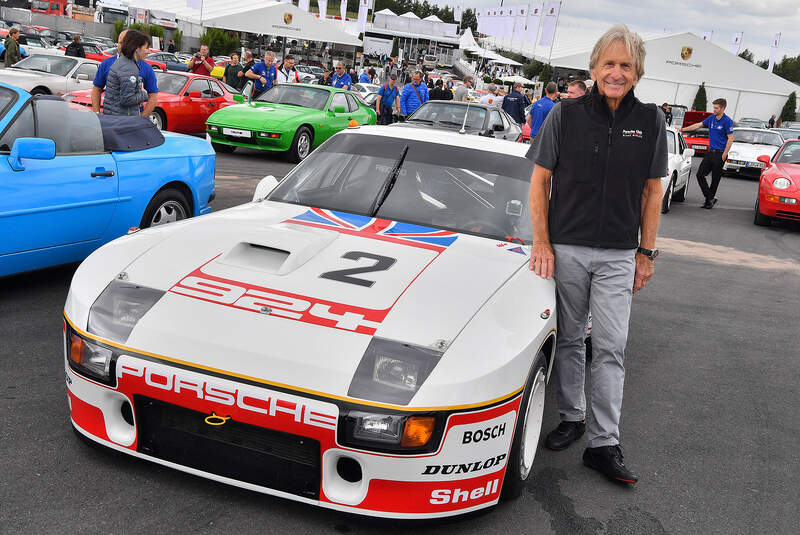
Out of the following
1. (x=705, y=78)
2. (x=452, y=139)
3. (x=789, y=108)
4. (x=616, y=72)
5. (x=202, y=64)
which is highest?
(x=705, y=78)

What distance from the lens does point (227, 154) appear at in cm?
1333

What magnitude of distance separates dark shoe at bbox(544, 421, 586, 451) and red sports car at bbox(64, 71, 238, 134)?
37.6 ft

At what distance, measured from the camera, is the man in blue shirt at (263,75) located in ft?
48.9

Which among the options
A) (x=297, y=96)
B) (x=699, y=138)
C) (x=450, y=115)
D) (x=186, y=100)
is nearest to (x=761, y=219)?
(x=450, y=115)

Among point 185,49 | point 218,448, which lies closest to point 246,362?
point 218,448

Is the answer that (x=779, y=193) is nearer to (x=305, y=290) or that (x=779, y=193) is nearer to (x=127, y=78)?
(x=127, y=78)

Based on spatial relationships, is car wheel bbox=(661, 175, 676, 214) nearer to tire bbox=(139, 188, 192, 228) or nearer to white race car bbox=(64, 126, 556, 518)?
tire bbox=(139, 188, 192, 228)

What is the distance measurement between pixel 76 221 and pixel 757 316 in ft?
17.7

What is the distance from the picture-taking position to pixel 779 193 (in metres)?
10.9

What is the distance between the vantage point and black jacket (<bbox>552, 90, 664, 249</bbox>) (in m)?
3.04

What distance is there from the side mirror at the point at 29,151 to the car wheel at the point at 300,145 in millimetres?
8581

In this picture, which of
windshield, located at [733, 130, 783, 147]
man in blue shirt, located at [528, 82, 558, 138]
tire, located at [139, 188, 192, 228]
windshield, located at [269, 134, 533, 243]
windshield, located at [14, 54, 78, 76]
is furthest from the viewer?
windshield, located at [733, 130, 783, 147]

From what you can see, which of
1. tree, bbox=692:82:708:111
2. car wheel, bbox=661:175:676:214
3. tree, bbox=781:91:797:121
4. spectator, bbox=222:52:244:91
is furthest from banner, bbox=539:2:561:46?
car wheel, bbox=661:175:676:214

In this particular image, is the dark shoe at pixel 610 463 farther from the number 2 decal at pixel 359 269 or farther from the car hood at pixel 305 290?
A: the number 2 decal at pixel 359 269
